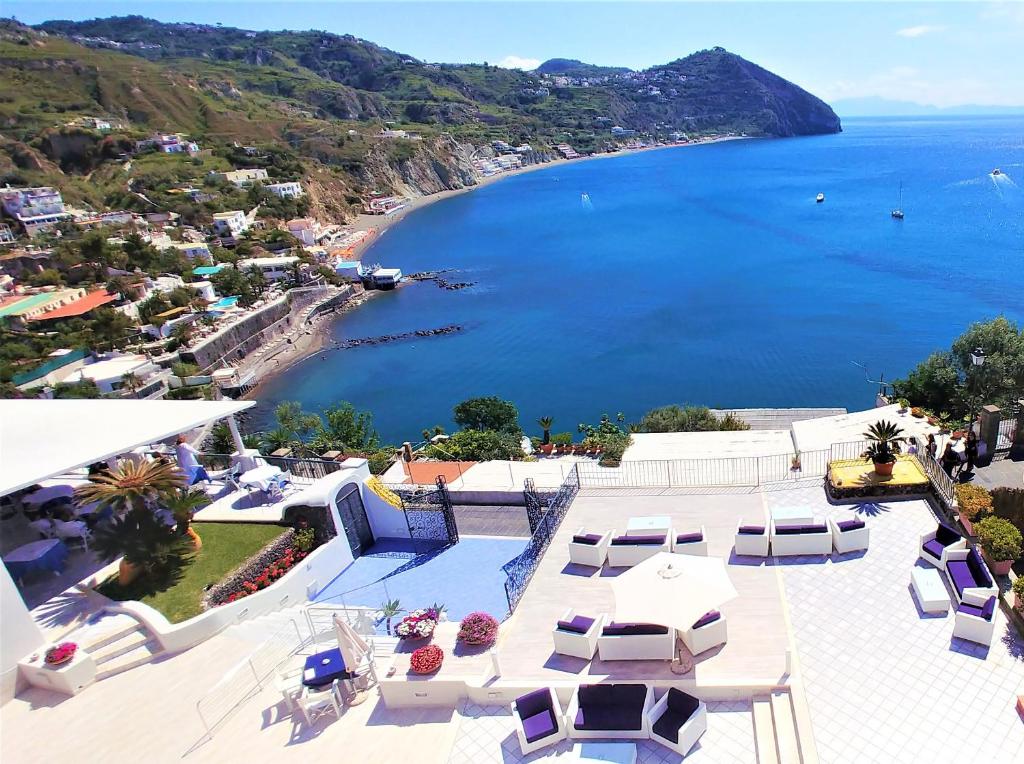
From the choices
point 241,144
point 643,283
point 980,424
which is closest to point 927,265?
point 643,283

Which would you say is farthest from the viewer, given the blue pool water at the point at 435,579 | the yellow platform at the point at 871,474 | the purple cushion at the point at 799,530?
the yellow platform at the point at 871,474

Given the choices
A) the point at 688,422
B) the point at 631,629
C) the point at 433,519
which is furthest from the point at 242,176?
the point at 631,629

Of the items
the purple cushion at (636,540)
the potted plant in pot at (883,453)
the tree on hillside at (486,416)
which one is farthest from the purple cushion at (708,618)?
the tree on hillside at (486,416)

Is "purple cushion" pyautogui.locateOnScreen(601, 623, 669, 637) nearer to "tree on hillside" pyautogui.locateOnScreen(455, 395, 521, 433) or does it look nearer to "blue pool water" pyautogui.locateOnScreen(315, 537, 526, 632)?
"blue pool water" pyautogui.locateOnScreen(315, 537, 526, 632)

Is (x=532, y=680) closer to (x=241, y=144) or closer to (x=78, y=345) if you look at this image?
(x=78, y=345)

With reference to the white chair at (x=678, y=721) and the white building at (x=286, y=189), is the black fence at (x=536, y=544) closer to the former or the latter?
the white chair at (x=678, y=721)
